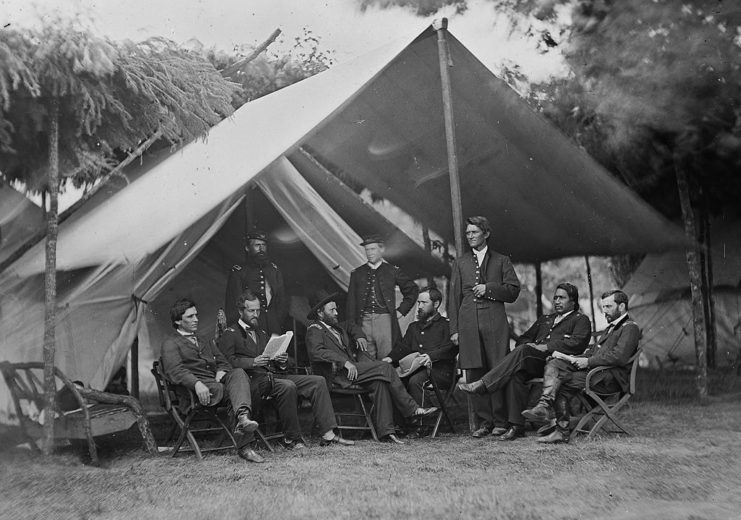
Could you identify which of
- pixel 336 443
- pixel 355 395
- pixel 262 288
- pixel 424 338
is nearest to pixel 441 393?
pixel 424 338

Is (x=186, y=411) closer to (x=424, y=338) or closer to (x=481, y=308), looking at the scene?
(x=424, y=338)

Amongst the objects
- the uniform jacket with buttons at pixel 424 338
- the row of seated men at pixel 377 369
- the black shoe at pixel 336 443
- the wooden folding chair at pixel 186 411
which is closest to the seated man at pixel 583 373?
the row of seated men at pixel 377 369

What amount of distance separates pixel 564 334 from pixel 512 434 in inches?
29.7

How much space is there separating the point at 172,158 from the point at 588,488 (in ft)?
13.6

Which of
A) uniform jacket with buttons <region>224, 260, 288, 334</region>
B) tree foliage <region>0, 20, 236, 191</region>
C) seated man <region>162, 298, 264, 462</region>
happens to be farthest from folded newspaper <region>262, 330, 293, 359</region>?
uniform jacket with buttons <region>224, 260, 288, 334</region>

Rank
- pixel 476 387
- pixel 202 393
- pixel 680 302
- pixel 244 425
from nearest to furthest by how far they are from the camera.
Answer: pixel 244 425 → pixel 202 393 → pixel 476 387 → pixel 680 302

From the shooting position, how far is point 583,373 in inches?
190

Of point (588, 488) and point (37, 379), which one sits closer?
point (588, 488)

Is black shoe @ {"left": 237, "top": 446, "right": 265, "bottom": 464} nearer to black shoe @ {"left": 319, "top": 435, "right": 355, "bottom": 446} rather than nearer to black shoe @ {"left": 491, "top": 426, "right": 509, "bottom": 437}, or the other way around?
black shoe @ {"left": 319, "top": 435, "right": 355, "bottom": 446}

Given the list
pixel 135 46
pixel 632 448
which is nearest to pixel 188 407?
pixel 135 46

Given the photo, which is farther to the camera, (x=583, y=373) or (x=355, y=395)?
(x=355, y=395)

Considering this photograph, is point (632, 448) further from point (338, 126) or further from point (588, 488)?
point (338, 126)

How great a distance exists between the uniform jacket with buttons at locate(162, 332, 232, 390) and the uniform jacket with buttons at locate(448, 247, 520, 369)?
153cm

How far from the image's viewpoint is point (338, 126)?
260 inches
